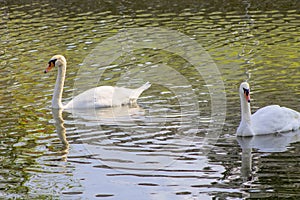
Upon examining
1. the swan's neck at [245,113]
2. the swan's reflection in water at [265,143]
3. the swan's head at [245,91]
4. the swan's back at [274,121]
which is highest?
the swan's head at [245,91]

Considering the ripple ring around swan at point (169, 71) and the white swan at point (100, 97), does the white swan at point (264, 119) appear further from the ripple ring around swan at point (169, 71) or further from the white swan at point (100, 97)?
the white swan at point (100, 97)

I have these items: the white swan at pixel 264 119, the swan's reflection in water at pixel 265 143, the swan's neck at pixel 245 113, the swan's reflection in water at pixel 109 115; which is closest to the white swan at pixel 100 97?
the swan's reflection in water at pixel 109 115

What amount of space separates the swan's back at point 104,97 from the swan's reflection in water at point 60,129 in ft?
1.50

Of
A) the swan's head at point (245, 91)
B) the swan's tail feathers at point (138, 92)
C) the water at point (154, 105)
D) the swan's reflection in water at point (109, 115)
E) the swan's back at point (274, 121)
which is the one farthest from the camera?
the swan's tail feathers at point (138, 92)

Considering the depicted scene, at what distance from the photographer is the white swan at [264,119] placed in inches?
489

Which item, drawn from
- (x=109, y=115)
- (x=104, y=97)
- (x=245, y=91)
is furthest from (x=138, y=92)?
(x=245, y=91)

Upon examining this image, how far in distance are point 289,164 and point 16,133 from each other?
515cm

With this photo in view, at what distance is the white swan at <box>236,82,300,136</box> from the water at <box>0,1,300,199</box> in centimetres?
20

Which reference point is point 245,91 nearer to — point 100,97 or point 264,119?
point 264,119

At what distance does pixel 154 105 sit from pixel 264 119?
2.90m

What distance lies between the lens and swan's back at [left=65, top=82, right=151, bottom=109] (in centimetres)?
1520

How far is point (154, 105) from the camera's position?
14.9 meters

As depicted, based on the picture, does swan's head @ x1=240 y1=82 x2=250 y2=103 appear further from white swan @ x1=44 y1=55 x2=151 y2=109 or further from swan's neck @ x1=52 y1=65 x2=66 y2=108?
swan's neck @ x1=52 y1=65 x2=66 y2=108

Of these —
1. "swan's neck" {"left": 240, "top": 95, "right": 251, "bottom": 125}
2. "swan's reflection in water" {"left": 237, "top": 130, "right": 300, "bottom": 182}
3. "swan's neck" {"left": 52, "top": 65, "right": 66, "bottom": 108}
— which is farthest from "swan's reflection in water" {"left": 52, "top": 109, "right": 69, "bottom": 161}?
"swan's neck" {"left": 240, "top": 95, "right": 251, "bottom": 125}
